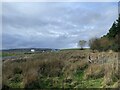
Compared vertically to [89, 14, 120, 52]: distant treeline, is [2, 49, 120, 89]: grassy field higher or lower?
lower

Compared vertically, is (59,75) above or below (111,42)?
below

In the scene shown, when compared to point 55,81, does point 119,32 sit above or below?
above

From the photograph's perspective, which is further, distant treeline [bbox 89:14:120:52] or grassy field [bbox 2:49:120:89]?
distant treeline [bbox 89:14:120:52]

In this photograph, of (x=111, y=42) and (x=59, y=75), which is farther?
(x=111, y=42)

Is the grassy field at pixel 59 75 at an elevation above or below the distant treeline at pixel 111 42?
below

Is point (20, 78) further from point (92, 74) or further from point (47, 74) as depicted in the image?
point (92, 74)

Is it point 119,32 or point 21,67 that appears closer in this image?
point 21,67

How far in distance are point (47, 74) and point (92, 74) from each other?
299 centimetres

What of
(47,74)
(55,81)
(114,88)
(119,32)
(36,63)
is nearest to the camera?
(114,88)

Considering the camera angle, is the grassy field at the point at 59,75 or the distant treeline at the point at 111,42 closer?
the grassy field at the point at 59,75

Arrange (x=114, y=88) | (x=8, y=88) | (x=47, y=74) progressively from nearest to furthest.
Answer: (x=114, y=88), (x=8, y=88), (x=47, y=74)

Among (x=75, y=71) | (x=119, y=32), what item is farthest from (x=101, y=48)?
(x=75, y=71)

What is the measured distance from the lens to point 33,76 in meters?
17.5

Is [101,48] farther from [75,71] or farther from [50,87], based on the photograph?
[50,87]
